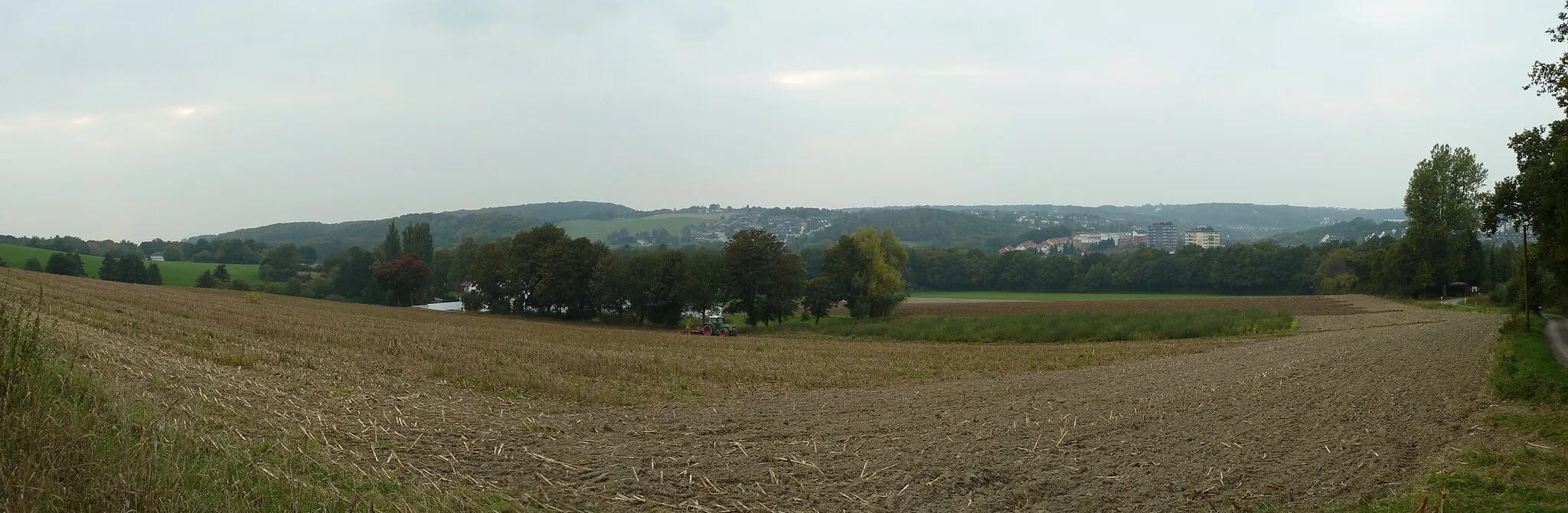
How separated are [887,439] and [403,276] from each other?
9060 centimetres

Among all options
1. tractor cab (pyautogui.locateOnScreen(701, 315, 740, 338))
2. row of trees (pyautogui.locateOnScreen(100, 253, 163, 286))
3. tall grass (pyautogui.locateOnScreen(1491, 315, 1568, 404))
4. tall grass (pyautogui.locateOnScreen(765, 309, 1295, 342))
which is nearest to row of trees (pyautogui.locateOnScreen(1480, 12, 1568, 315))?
tall grass (pyautogui.locateOnScreen(1491, 315, 1568, 404))

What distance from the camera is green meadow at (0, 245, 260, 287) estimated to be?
9106cm

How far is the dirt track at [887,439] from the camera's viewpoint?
9.17 metres

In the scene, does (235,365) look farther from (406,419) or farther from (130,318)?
(130,318)

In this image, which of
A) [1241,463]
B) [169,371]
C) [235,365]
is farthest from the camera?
[235,365]

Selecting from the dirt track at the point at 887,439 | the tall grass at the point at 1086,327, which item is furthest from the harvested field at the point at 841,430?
the tall grass at the point at 1086,327

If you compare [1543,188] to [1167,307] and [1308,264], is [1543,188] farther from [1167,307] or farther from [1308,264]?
[1308,264]

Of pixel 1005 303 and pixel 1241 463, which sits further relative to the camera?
pixel 1005 303

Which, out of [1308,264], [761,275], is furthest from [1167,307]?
[1308,264]

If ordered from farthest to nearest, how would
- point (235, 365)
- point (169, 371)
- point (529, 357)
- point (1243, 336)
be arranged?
point (1243, 336) < point (529, 357) < point (235, 365) < point (169, 371)

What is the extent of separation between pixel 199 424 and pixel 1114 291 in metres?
118

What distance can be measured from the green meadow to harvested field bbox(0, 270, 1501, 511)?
3442 inches

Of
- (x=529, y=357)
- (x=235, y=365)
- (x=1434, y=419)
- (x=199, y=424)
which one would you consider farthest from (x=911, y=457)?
(x=529, y=357)

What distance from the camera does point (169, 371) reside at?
533 inches
